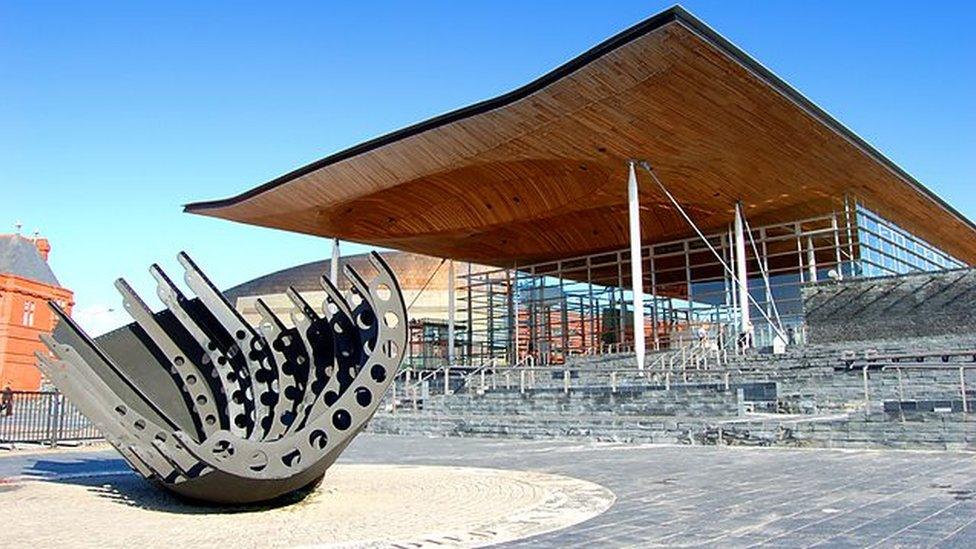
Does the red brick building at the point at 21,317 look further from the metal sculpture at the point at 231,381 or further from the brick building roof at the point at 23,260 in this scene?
the metal sculpture at the point at 231,381

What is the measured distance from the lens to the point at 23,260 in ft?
199

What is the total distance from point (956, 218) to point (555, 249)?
59.4 feet

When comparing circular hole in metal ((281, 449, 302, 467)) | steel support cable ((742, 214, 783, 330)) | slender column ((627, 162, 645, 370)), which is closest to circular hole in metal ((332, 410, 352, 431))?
circular hole in metal ((281, 449, 302, 467))

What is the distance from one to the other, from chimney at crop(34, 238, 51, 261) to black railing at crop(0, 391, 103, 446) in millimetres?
50315

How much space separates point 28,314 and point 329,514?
56.1 m

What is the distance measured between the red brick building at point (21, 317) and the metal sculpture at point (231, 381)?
4690 centimetres

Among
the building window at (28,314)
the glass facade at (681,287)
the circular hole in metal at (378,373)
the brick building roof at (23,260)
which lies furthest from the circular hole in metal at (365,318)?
the brick building roof at (23,260)

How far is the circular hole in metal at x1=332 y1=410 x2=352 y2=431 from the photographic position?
7473mm

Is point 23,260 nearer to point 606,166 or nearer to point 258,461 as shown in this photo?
point 606,166

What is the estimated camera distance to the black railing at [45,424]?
18047 mm

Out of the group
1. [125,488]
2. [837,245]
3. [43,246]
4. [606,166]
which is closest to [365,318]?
[125,488]

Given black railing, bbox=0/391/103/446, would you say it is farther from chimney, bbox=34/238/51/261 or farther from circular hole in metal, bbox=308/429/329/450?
chimney, bbox=34/238/51/261

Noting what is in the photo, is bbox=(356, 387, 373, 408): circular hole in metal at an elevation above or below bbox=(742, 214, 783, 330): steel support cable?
below

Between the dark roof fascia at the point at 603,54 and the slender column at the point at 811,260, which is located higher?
the dark roof fascia at the point at 603,54
